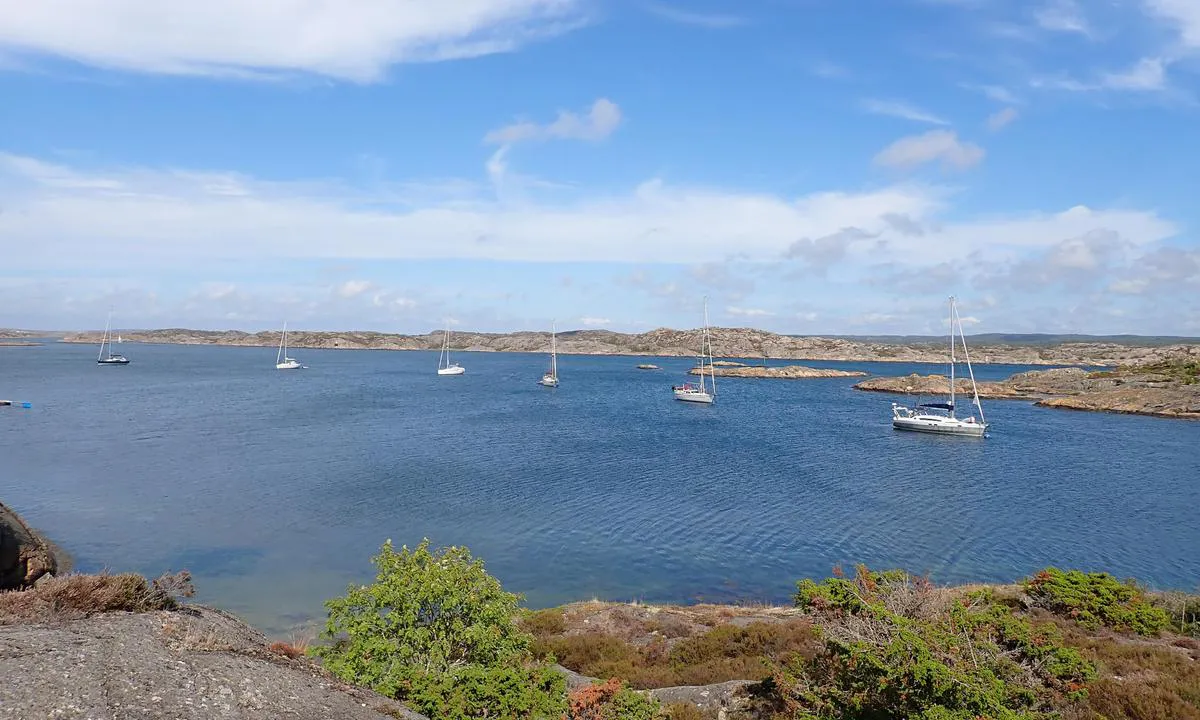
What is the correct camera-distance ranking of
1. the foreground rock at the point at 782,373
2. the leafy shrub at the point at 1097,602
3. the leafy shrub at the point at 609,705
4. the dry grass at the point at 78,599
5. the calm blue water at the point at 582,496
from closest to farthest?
1. the dry grass at the point at 78,599
2. the leafy shrub at the point at 609,705
3. the leafy shrub at the point at 1097,602
4. the calm blue water at the point at 582,496
5. the foreground rock at the point at 782,373

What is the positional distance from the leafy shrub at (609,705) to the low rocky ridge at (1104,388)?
333ft

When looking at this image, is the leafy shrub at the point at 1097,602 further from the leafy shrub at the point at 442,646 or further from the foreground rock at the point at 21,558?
the foreground rock at the point at 21,558

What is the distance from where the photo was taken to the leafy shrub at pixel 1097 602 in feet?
56.4

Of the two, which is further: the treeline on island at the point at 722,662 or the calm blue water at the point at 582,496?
the calm blue water at the point at 582,496

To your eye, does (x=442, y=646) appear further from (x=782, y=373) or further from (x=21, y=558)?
(x=782, y=373)

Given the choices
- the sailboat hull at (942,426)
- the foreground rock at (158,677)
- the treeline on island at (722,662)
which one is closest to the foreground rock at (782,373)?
the sailboat hull at (942,426)

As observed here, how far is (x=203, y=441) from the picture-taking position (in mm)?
52125

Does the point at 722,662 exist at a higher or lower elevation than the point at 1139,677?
lower

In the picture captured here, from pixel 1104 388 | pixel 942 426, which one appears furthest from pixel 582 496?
pixel 1104 388

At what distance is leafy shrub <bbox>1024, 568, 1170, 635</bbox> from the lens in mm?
17203

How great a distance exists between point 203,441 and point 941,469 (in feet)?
184

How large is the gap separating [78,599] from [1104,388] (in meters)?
125

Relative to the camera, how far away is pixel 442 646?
12.0 metres

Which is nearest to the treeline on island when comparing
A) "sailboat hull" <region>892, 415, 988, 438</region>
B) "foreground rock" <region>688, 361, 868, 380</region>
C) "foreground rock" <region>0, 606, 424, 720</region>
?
"foreground rock" <region>0, 606, 424, 720</region>
